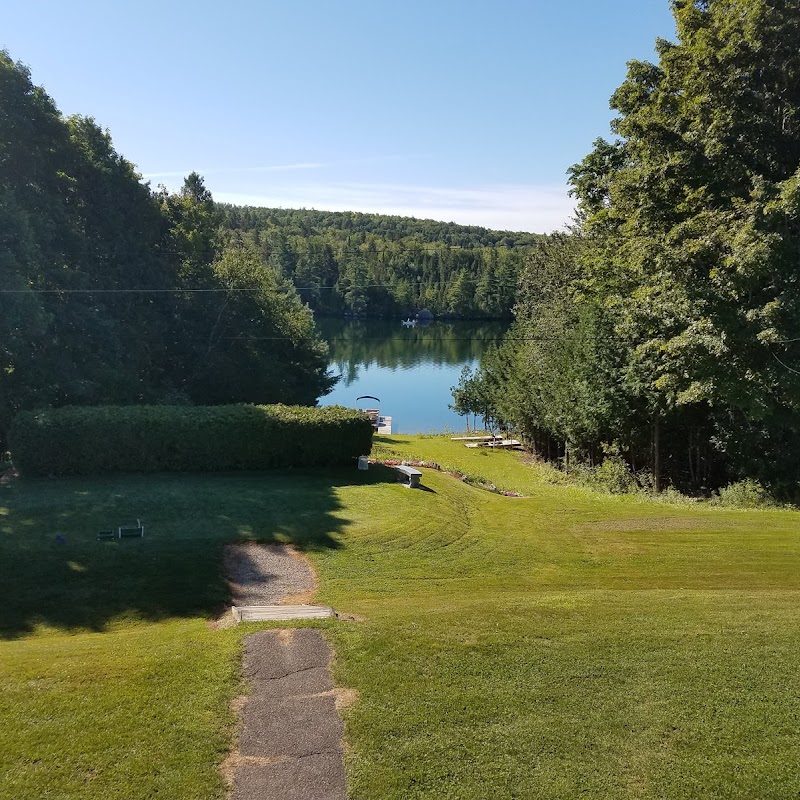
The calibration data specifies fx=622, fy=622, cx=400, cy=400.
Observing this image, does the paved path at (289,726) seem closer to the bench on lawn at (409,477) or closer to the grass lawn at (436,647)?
the grass lawn at (436,647)

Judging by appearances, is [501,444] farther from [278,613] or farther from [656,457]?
[278,613]

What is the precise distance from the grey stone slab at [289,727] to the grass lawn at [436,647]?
0.26m

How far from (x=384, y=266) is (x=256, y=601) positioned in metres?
128

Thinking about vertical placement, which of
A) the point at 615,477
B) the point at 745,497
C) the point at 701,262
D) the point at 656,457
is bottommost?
the point at 615,477

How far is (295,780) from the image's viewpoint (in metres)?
5.39

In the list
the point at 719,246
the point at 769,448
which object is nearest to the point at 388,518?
the point at 719,246

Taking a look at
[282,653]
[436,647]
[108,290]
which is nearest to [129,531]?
[282,653]

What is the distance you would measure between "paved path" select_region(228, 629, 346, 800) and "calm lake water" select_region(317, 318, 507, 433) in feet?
111

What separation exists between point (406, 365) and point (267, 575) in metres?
68.2

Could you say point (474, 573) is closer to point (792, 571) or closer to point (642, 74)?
point (792, 571)

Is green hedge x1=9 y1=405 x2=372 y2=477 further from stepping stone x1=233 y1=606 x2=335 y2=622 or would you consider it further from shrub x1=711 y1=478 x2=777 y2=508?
shrub x1=711 y1=478 x2=777 y2=508

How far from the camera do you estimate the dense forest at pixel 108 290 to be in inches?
714

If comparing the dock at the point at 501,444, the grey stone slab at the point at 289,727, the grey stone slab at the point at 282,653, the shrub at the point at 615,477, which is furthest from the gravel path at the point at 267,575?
the dock at the point at 501,444

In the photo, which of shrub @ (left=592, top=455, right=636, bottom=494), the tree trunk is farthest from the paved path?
the tree trunk
